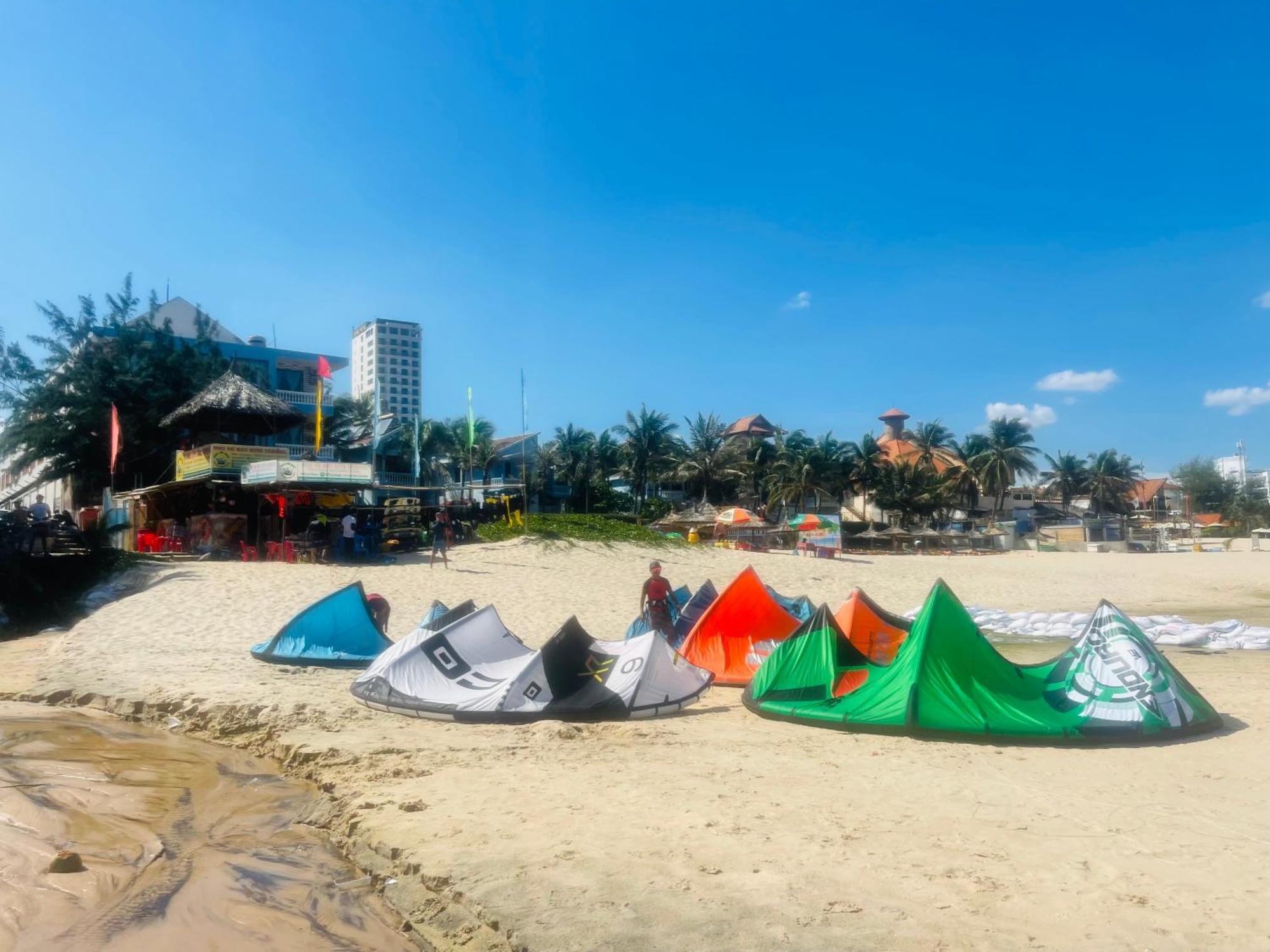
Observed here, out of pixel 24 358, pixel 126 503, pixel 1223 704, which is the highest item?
pixel 24 358

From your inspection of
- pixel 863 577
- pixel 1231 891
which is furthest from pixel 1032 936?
pixel 863 577

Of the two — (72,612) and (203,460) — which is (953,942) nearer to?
(72,612)

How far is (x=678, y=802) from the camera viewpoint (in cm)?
634

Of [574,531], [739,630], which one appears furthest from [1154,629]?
[574,531]

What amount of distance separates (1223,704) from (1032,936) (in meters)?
7.47

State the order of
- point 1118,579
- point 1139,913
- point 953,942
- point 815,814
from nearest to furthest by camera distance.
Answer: point 953,942
point 1139,913
point 815,814
point 1118,579

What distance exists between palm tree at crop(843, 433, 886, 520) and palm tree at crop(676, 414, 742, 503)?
6.99m

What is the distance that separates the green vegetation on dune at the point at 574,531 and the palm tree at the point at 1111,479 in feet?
172

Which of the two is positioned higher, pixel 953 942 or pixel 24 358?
pixel 24 358

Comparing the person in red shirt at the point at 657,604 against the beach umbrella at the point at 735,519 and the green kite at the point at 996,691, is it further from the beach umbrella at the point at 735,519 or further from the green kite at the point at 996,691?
the beach umbrella at the point at 735,519

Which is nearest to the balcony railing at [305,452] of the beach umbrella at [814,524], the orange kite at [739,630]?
the beach umbrella at [814,524]

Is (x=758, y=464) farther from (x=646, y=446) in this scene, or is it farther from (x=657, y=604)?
(x=657, y=604)

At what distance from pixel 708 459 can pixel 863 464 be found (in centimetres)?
999

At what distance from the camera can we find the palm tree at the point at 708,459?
59.5 metres
